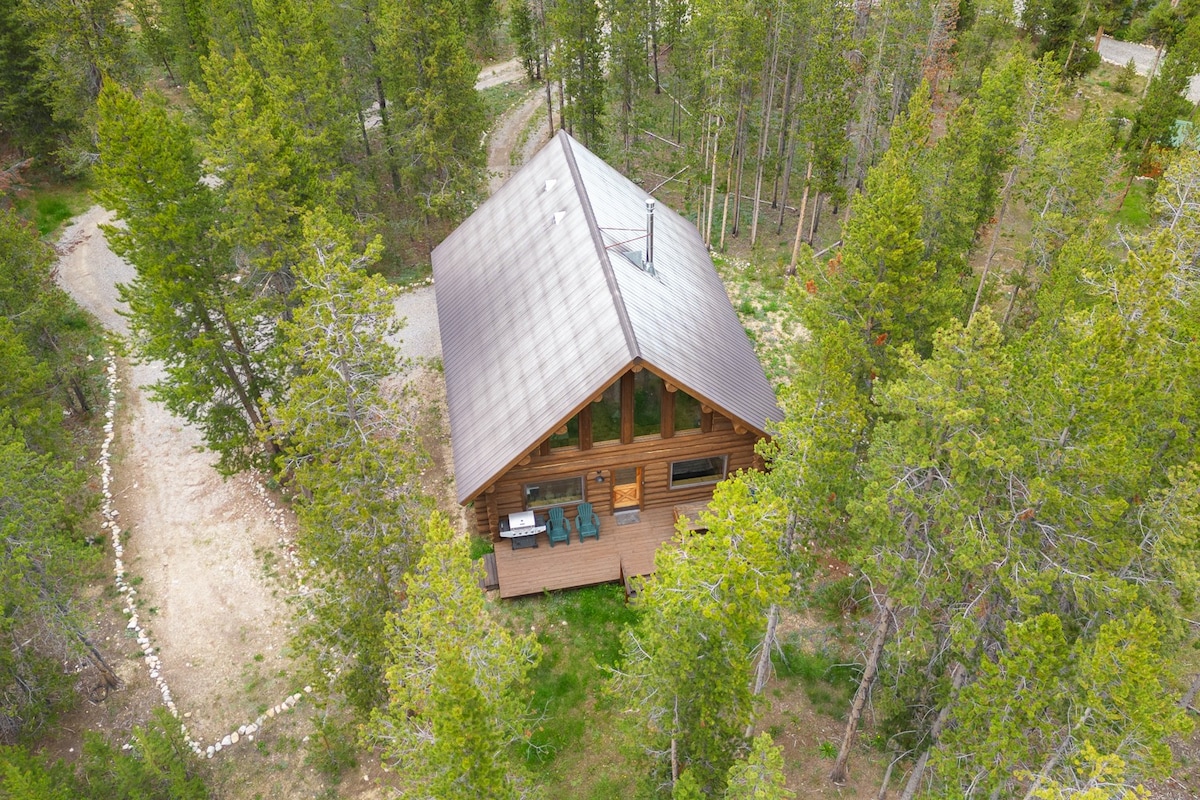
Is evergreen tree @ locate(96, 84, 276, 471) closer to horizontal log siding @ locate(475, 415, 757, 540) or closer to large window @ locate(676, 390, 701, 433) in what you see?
horizontal log siding @ locate(475, 415, 757, 540)

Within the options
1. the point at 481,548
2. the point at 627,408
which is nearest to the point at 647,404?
the point at 627,408

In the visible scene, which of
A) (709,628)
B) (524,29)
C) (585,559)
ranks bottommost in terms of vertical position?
(585,559)

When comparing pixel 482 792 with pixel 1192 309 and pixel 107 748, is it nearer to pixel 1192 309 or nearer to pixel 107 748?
pixel 107 748

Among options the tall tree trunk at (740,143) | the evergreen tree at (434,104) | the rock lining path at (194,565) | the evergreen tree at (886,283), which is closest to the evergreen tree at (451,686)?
the rock lining path at (194,565)


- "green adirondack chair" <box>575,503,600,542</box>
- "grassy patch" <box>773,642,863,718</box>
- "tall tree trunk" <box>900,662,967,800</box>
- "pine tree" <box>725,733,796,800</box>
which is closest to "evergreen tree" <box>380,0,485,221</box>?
"green adirondack chair" <box>575,503,600,542</box>

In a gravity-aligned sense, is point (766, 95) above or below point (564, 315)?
above

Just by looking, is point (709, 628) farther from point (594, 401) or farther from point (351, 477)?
point (594, 401)
